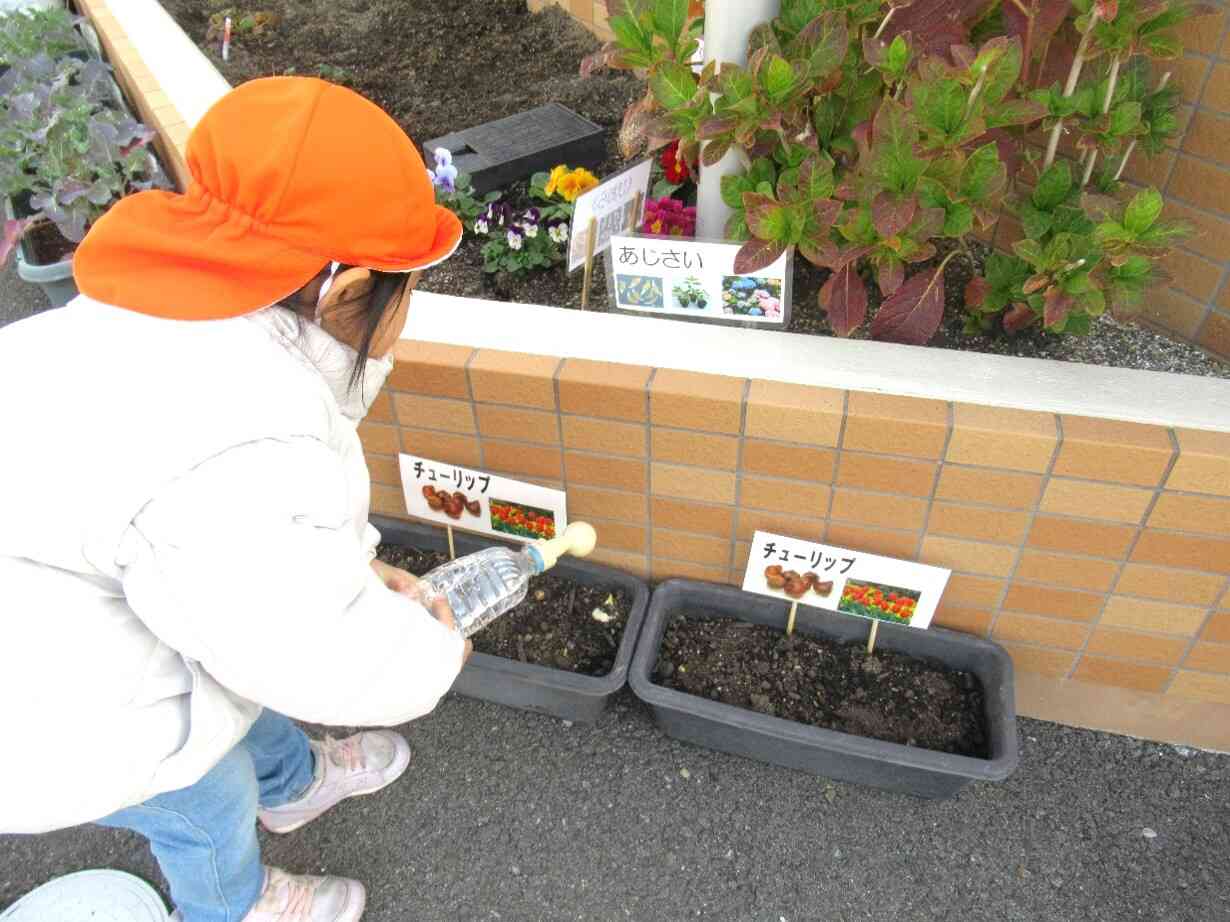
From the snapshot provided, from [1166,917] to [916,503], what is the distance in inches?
37.3

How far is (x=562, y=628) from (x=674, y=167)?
1.13 m

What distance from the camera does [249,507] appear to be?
3.08 feet

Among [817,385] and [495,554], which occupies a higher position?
[817,385]

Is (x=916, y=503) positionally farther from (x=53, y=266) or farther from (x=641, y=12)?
(x=53, y=266)

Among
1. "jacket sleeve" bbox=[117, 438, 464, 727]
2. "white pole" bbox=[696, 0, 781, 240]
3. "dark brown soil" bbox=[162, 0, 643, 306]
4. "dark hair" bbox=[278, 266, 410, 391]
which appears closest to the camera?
"jacket sleeve" bbox=[117, 438, 464, 727]

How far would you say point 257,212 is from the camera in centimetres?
97

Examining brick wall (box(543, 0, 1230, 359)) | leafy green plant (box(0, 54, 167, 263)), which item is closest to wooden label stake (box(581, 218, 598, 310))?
brick wall (box(543, 0, 1230, 359))

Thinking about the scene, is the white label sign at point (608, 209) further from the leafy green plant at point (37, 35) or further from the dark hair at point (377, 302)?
the leafy green plant at point (37, 35)

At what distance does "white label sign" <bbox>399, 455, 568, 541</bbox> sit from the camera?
1.88 metres

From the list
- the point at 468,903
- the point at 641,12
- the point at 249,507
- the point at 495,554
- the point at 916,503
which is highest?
the point at 641,12

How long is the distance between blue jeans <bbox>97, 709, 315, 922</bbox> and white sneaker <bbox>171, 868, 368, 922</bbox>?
0.10 ft

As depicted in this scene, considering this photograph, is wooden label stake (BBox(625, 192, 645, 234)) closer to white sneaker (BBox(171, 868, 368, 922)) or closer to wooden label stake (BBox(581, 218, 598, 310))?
wooden label stake (BBox(581, 218, 598, 310))

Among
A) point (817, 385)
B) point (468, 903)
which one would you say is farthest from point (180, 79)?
point (468, 903)

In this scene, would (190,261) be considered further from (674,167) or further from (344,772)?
(674,167)
